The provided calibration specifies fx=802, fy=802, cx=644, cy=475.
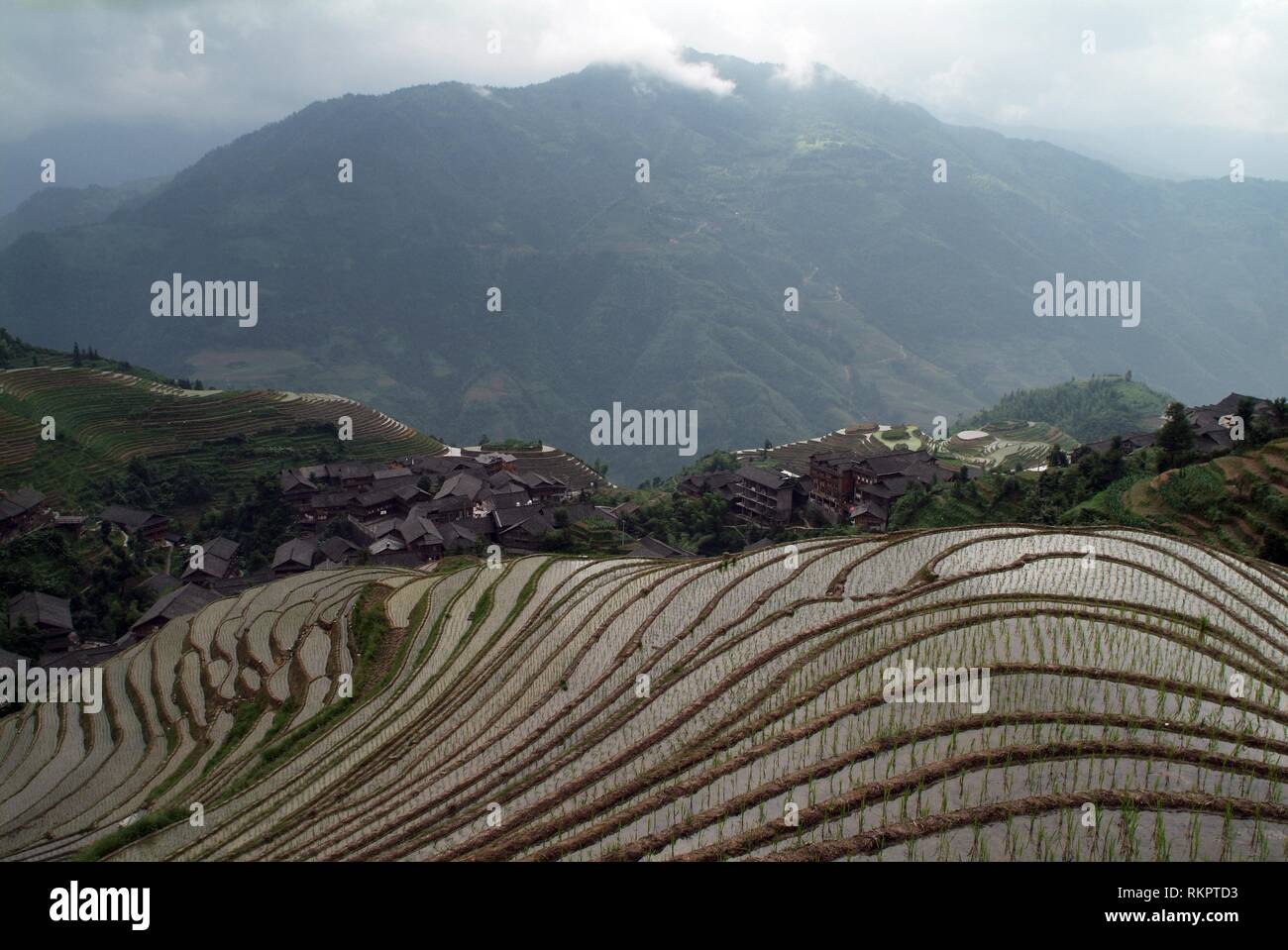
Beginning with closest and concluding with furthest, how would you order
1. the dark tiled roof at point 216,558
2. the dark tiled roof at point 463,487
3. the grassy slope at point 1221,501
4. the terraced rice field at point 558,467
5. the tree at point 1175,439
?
the grassy slope at point 1221,501
the tree at point 1175,439
the dark tiled roof at point 216,558
the dark tiled roof at point 463,487
the terraced rice field at point 558,467

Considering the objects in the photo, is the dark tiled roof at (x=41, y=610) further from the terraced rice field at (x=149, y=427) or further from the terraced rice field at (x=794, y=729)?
the terraced rice field at (x=149, y=427)

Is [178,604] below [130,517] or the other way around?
below

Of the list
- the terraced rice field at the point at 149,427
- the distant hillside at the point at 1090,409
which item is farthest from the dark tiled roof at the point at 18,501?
the distant hillside at the point at 1090,409

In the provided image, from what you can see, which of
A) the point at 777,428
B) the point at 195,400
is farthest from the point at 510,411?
the point at 195,400

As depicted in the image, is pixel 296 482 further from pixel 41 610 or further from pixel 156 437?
pixel 41 610

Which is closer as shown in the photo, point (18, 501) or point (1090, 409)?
point (18, 501)

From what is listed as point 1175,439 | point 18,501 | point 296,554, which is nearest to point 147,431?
point 18,501
